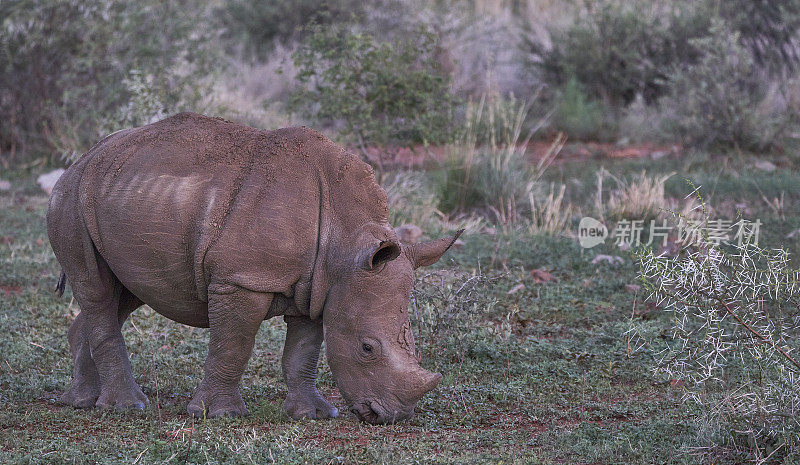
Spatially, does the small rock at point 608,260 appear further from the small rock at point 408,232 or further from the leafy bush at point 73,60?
the leafy bush at point 73,60

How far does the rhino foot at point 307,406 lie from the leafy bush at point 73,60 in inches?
391

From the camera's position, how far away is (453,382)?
6430 millimetres

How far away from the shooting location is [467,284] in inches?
270

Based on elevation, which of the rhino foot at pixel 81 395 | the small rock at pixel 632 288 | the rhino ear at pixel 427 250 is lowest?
the small rock at pixel 632 288

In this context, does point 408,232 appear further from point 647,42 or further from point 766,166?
point 647,42

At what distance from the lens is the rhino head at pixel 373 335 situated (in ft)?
16.7

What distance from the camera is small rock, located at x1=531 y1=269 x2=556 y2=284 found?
918 centimetres

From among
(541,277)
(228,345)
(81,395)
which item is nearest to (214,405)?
(228,345)

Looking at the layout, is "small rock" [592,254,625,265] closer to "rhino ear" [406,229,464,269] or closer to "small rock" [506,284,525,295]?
"small rock" [506,284,525,295]

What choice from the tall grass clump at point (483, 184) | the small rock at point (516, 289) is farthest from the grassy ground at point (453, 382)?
the tall grass clump at point (483, 184)

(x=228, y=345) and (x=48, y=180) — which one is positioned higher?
(x=228, y=345)

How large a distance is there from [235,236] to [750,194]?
896 cm

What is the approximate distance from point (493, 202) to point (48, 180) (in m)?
6.42

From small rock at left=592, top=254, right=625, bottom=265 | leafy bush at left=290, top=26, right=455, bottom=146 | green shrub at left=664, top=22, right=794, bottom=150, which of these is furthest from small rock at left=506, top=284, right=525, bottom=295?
green shrub at left=664, top=22, right=794, bottom=150
